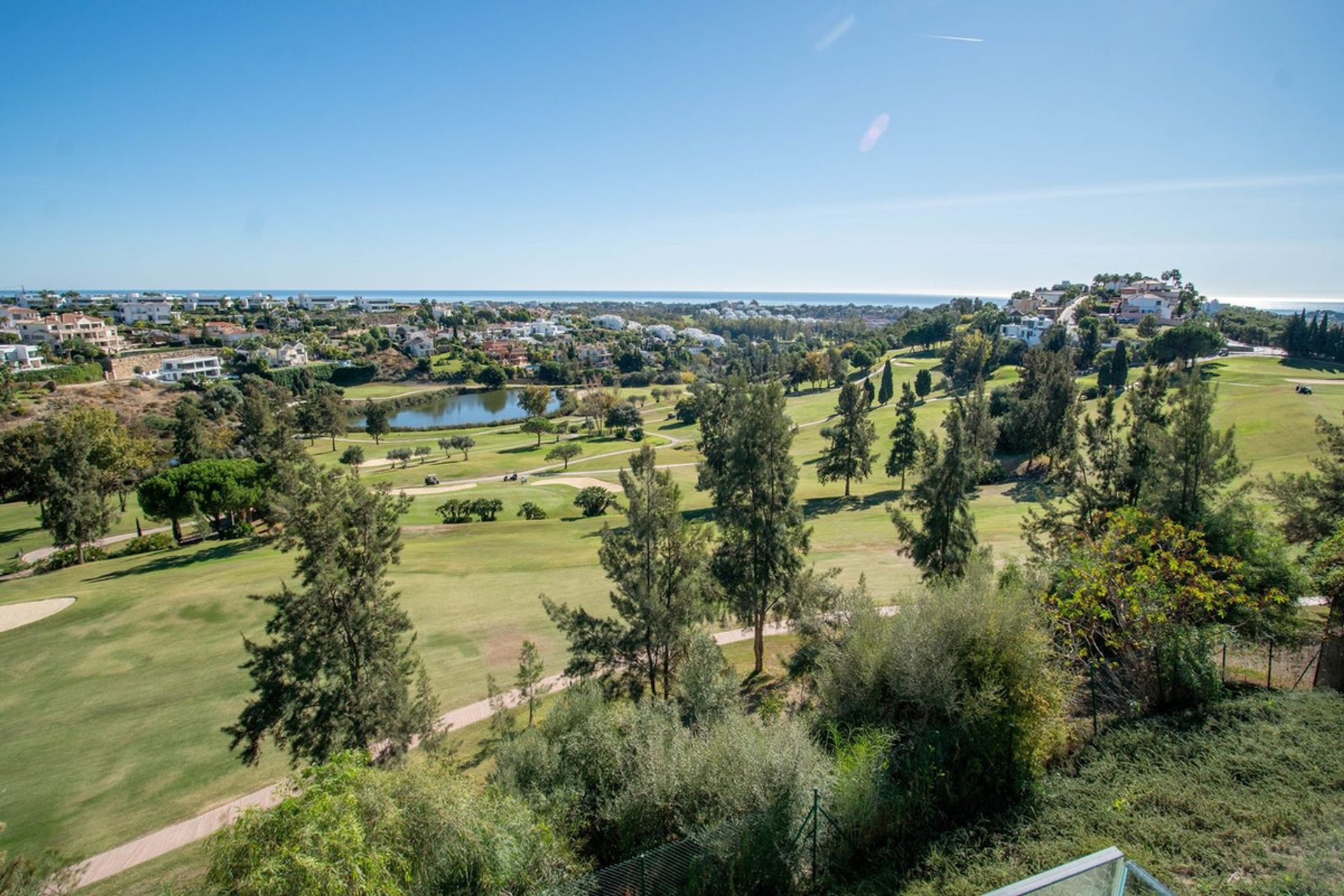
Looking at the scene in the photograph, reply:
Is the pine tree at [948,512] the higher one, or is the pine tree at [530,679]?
the pine tree at [948,512]

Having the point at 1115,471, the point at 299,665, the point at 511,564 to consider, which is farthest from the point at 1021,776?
the point at 511,564

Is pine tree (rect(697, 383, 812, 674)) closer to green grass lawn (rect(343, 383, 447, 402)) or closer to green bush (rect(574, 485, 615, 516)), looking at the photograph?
green bush (rect(574, 485, 615, 516))

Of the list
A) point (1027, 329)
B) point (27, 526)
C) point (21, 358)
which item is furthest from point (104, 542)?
point (1027, 329)

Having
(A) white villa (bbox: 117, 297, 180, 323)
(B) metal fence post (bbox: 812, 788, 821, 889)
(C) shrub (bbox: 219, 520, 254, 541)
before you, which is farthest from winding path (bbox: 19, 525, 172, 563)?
(A) white villa (bbox: 117, 297, 180, 323)

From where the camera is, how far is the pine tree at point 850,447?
5134 cm

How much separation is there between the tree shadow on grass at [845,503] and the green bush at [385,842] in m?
37.7

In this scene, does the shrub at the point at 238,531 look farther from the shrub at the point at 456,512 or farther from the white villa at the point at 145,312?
the white villa at the point at 145,312

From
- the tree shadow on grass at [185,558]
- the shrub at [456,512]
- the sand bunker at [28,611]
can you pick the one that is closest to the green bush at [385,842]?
the sand bunker at [28,611]

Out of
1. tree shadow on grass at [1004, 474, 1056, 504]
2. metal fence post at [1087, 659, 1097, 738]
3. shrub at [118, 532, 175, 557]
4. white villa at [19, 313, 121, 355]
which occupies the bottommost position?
shrub at [118, 532, 175, 557]

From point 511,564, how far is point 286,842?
2616 centimetres

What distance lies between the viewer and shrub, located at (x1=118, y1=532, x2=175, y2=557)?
129 feet

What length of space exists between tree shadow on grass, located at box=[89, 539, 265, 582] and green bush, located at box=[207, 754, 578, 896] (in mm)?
33300

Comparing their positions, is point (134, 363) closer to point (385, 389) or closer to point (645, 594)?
point (385, 389)

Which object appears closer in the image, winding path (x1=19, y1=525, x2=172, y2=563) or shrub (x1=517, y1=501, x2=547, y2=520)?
winding path (x1=19, y1=525, x2=172, y2=563)
